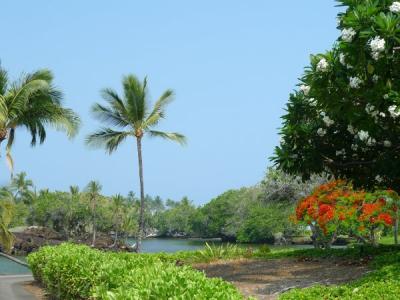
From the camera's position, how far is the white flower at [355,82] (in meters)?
10.5

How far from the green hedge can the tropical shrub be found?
1032 cm

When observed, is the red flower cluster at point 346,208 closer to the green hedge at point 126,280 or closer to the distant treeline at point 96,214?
the green hedge at point 126,280

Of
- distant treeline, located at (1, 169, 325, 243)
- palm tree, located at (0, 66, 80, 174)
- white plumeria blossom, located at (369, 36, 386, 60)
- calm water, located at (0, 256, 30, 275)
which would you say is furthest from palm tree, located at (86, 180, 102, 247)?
white plumeria blossom, located at (369, 36, 386, 60)

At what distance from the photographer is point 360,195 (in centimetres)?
2167

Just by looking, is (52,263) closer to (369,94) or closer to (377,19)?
(369,94)

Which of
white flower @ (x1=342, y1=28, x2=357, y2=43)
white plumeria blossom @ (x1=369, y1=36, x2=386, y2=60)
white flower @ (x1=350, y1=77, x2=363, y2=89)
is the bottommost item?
white flower @ (x1=350, y1=77, x2=363, y2=89)

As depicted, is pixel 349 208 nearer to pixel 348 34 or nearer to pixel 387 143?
pixel 387 143

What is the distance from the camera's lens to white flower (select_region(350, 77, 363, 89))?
10.5 m

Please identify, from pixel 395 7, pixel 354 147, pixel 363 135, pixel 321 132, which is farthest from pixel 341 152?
pixel 395 7

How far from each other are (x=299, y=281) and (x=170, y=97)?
21367 mm

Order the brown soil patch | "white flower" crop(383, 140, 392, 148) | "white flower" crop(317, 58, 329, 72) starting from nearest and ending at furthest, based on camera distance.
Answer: "white flower" crop(317, 58, 329, 72) < "white flower" crop(383, 140, 392, 148) < the brown soil patch

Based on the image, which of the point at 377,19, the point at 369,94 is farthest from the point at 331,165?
the point at 377,19

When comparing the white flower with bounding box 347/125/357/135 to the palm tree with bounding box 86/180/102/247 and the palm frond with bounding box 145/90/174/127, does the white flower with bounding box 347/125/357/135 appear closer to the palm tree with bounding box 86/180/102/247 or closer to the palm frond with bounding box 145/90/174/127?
the palm frond with bounding box 145/90/174/127

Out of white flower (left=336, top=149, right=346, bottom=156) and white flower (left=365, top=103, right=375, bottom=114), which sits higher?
white flower (left=365, top=103, right=375, bottom=114)
